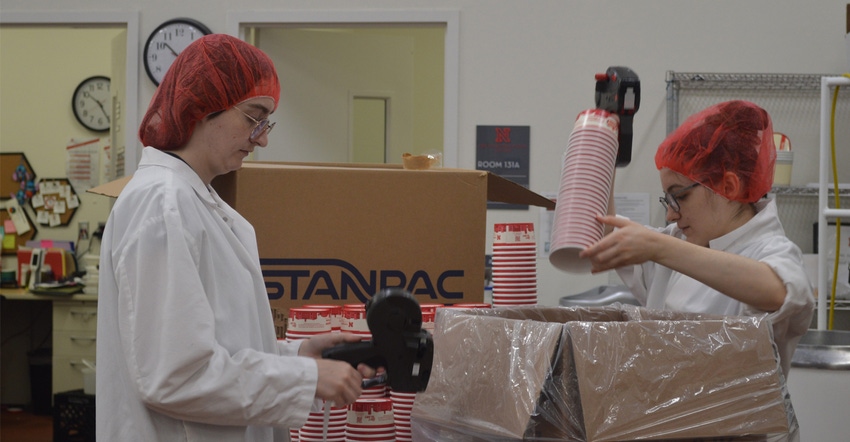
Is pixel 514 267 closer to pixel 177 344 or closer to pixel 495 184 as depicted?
pixel 495 184

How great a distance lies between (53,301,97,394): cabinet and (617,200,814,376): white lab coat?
422cm

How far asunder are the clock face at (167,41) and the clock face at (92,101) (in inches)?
92.7

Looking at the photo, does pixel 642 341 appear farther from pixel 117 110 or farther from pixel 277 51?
pixel 117 110

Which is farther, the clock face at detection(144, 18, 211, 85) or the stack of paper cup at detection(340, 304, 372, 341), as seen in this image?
the clock face at detection(144, 18, 211, 85)

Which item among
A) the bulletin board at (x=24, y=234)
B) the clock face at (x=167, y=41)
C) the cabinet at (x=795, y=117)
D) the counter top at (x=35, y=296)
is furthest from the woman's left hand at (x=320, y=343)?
the bulletin board at (x=24, y=234)

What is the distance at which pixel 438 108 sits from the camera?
5.87 m

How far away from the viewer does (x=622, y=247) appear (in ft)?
4.30

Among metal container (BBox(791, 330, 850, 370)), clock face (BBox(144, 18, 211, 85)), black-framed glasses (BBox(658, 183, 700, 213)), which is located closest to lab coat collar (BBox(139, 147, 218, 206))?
black-framed glasses (BBox(658, 183, 700, 213))

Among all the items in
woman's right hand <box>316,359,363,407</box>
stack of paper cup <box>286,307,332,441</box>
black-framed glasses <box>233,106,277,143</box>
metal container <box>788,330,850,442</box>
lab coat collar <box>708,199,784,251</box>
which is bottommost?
metal container <box>788,330,850,442</box>

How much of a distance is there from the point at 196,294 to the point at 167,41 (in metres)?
3.00

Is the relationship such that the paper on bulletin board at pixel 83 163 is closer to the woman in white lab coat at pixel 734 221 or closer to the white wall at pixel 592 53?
the white wall at pixel 592 53

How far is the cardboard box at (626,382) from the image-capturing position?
3.76 feet

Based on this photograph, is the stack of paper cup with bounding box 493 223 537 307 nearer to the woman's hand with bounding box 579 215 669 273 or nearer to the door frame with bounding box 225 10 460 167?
the woman's hand with bounding box 579 215 669 273

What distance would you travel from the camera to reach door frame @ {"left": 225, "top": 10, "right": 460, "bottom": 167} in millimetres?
→ 3760
